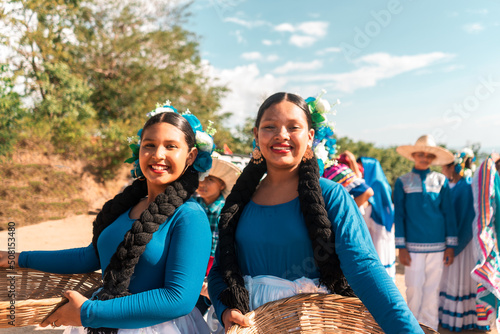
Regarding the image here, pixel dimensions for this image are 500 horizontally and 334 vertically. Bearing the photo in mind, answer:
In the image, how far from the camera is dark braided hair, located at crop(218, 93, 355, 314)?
4.95 ft

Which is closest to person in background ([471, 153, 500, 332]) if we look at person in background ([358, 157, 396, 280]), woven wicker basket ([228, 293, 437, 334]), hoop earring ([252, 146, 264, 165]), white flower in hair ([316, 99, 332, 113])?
person in background ([358, 157, 396, 280])

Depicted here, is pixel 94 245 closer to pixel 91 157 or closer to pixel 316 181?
pixel 316 181

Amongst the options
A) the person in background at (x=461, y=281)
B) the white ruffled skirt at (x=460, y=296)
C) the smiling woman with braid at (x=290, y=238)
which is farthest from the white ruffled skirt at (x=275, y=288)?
the white ruffled skirt at (x=460, y=296)

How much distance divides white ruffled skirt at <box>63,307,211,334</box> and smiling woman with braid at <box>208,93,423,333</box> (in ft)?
0.50

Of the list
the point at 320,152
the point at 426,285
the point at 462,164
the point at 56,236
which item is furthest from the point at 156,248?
the point at 56,236

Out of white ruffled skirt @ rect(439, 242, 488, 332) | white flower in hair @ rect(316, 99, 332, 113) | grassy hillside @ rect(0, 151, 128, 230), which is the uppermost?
white flower in hair @ rect(316, 99, 332, 113)

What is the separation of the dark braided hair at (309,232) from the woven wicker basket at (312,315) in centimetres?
7

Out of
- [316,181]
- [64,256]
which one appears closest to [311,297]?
[316,181]

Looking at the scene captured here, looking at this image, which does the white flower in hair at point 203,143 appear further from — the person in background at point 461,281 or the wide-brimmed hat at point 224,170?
the person in background at point 461,281

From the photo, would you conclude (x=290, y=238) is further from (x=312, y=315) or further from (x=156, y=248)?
(x=156, y=248)

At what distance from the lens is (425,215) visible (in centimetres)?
421

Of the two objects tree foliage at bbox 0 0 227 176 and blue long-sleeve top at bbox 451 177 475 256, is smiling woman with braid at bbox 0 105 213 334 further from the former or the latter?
tree foliage at bbox 0 0 227 176

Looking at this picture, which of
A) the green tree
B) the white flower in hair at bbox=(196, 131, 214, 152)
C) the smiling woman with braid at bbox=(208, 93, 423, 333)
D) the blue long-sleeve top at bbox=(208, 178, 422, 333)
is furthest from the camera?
the green tree

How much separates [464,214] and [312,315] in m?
3.75
